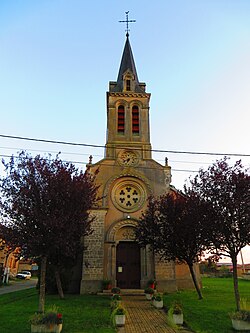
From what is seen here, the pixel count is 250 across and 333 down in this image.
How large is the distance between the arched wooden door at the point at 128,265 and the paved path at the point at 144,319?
4085 millimetres

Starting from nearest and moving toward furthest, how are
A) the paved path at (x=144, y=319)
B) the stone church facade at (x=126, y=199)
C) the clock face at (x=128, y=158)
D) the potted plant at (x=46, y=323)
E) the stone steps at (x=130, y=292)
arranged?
the potted plant at (x=46, y=323)
the paved path at (x=144, y=319)
the stone steps at (x=130, y=292)
the stone church facade at (x=126, y=199)
the clock face at (x=128, y=158)

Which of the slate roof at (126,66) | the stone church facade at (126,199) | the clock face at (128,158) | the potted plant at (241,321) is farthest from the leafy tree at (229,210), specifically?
the slate roof at (126,66)

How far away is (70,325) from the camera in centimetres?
964

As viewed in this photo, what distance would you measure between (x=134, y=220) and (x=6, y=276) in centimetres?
2249

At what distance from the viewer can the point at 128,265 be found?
20.1m

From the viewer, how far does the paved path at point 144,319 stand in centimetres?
943

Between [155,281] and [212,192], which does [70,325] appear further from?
[155,281]

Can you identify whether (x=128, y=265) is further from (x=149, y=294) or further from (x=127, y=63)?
(x=127, y=63)

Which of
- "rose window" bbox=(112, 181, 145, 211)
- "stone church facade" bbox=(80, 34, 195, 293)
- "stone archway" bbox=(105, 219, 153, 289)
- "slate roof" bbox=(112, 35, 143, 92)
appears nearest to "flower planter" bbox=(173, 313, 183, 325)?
"stone church facade" bbox=(80, 34, 195, 293)

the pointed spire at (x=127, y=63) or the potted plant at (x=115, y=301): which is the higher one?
the pointed spire at (x=127, y=63)

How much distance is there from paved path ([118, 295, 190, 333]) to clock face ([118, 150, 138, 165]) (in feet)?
34.8

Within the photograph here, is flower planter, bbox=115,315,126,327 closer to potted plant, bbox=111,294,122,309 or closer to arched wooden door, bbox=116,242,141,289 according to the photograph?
potted plant, bbox=111,294,122,309

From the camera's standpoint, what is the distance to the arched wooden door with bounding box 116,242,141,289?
1959cm

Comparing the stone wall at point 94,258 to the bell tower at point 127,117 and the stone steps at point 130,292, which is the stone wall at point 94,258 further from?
the bell tower at point 127,117
